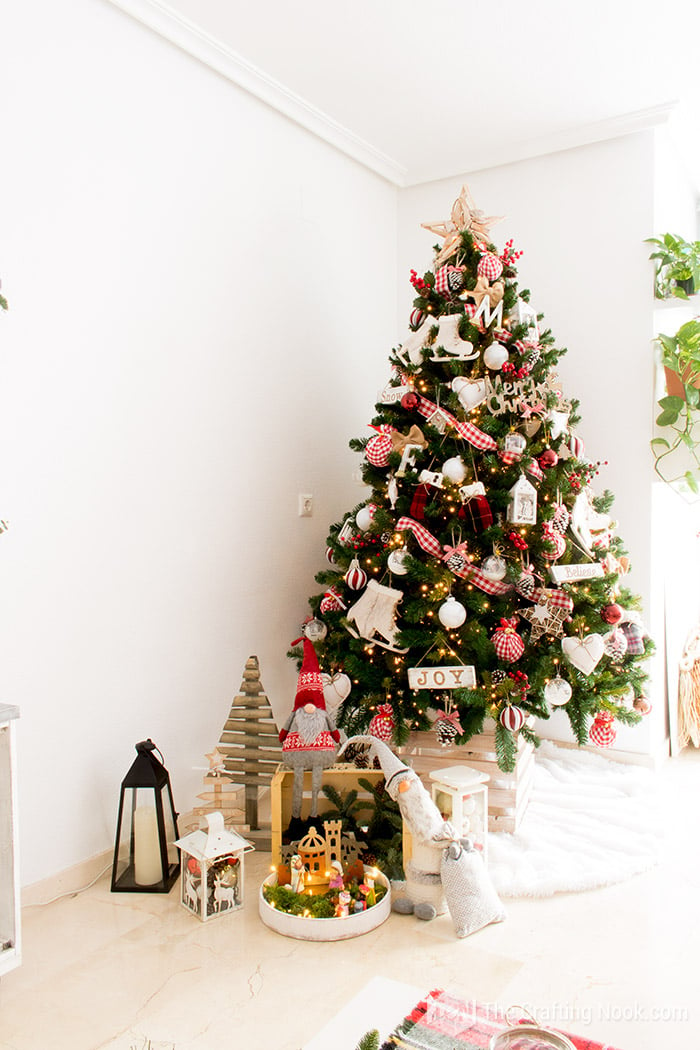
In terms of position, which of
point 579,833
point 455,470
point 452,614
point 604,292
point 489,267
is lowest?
point 579,833

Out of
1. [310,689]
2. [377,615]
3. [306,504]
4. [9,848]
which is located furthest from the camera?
[306,504]

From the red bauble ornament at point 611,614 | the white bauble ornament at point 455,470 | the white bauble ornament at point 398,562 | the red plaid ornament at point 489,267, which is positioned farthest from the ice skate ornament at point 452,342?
the red bauble ornament at point 611,614

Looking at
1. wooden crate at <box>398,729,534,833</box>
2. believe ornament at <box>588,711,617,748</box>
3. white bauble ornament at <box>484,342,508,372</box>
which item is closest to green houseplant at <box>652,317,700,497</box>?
white bauble ornament at <box>484,342,508,372</box>

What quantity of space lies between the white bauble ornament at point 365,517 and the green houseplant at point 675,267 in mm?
1407

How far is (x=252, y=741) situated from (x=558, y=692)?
888 mm

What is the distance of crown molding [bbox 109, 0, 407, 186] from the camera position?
2186 mm

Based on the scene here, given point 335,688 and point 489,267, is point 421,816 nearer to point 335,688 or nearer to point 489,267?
point 335,688

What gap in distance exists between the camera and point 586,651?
86.0 inches

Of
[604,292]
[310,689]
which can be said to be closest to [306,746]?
[310,689]

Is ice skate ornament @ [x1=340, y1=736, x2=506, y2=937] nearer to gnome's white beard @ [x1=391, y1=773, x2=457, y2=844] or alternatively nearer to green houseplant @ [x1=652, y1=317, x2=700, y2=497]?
gnome's white beard @ [x1=391, y1=773, x2=457, y2=844]

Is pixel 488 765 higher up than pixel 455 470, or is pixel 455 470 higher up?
pixel 455 470

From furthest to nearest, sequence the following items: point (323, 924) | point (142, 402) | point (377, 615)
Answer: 1. point (377, 615)
2. point (142, 402)
3. point (323, 924)

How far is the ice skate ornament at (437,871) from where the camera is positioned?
1.79m

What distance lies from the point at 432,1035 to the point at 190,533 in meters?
1.48
